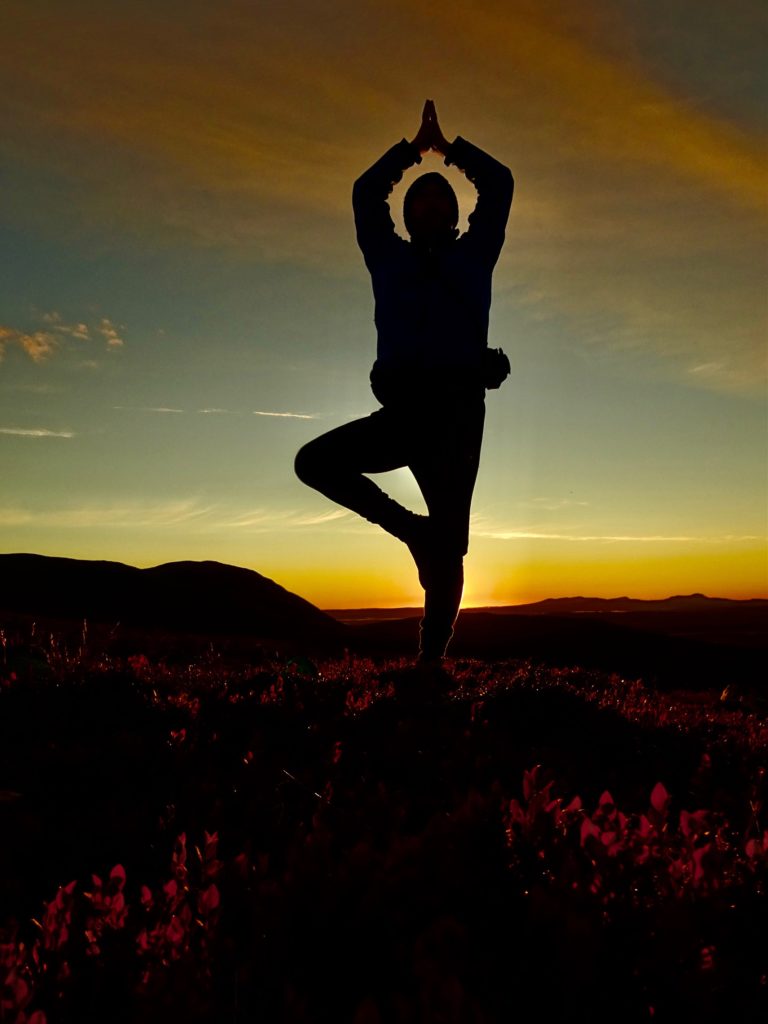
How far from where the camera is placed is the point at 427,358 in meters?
6.79

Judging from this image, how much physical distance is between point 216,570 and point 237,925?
3210 centimetres

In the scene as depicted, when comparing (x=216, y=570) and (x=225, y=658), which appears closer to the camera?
(x=225, y=658)

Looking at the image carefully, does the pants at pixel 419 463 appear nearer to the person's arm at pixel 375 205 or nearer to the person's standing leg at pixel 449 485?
the person's standing leg at pixel 449 485

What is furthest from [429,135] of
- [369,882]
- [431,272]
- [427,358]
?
[369,882]

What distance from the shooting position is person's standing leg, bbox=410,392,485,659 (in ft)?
23.1

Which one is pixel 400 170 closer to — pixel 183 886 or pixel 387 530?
pixel 387 530

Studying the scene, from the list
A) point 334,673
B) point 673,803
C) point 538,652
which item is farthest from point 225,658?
point 538,652

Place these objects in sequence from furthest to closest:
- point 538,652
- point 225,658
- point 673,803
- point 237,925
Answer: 1. point 538,652
2. point 225,658
3. point 673,803
4. point 237,925

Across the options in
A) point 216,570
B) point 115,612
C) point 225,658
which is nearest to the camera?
point 225,658

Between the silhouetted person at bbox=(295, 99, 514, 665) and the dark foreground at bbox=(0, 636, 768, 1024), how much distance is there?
260cm

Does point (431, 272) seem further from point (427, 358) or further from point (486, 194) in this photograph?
point (486, 194)

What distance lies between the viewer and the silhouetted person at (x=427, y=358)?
6848mm

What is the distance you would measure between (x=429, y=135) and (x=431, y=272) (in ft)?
5.11

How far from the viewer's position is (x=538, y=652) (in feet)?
71.6
